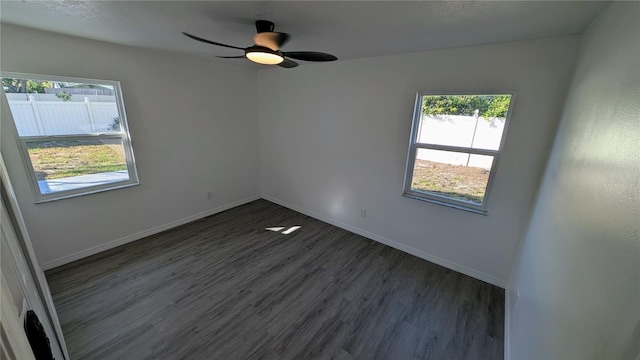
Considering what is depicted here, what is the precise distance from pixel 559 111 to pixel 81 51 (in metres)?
4.73

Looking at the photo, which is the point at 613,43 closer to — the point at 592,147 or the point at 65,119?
the point at 592,147

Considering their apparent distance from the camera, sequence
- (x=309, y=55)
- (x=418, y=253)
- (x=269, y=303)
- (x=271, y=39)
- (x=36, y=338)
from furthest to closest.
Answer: (x=418, y=253)
(x=269, y=303)
(x=309, y=55)
(x=271, y=39)
(x=36, y=338)

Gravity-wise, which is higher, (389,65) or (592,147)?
(389,65)

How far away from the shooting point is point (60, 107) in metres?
2.53

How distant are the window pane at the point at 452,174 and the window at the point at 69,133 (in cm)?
374

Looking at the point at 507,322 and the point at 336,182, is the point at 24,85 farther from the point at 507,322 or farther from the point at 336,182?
the point at 507,322

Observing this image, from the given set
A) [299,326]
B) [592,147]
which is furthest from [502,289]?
[299,326]

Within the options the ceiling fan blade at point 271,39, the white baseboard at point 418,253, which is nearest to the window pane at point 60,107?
the ceiling fan blade at point 271,39

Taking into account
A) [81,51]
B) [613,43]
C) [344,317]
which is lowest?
[344,317]

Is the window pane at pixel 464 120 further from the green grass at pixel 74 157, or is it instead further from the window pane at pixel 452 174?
the green grass at pixel 74 157

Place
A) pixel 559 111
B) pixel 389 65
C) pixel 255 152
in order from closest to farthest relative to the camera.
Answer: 1. pixel 559 111
2. pixel 389 65
3. pixel 255 152

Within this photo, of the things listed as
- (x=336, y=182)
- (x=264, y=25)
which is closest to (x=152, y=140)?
(x=264, y=25)

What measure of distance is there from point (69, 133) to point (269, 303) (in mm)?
2854

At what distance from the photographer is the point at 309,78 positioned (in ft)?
12.0
